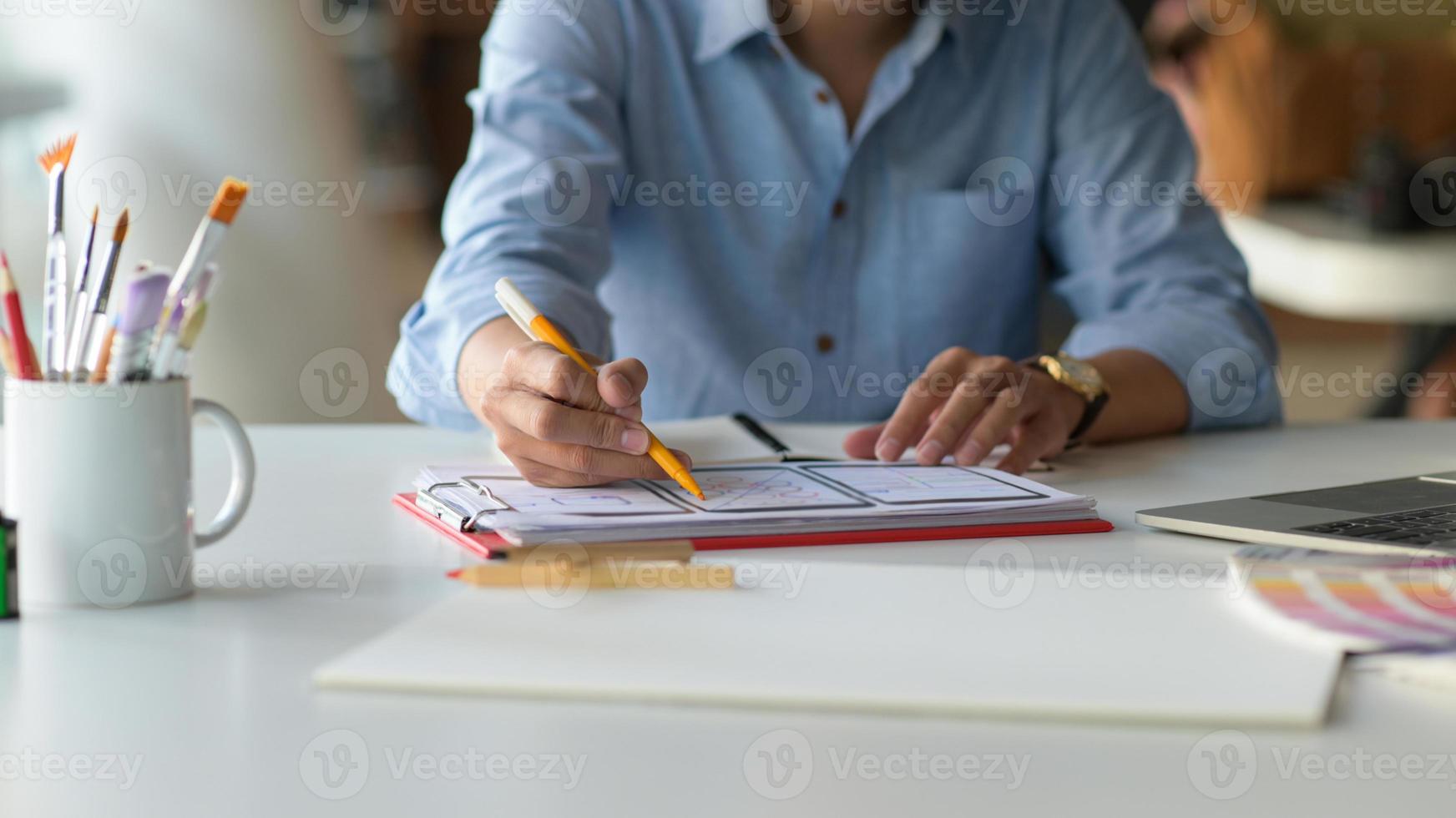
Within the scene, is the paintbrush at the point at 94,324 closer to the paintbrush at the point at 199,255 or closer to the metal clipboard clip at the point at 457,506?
the paintbrush at the point at 199,255

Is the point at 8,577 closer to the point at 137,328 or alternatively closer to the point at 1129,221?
the point at 137,328

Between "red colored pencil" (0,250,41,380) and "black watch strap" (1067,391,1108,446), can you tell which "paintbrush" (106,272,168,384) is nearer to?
"red colored pencil" (0,250,41,380)

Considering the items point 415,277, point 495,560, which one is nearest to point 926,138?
point 495,560

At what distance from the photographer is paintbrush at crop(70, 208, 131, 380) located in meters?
0.62

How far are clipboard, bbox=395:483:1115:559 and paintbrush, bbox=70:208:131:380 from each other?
8.1 inches

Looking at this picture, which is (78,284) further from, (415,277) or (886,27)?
(415,277)

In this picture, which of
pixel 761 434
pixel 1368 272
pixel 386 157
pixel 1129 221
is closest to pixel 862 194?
A: pixel 1129 221

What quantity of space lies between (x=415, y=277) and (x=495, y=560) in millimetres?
3259

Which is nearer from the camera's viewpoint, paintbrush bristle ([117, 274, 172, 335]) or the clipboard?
paintbrush bristle ([117, 274, 172, 335])

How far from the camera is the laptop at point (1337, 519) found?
712mm

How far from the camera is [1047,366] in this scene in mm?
1100

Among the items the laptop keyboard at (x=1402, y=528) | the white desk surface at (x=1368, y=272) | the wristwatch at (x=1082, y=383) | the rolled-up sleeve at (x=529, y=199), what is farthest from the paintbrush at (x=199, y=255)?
the white desk surface at (x=1368, y=272)

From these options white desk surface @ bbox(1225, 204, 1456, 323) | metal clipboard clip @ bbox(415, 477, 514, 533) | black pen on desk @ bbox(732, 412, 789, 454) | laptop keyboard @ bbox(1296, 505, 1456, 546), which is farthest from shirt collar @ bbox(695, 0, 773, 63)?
white desk surface @ bbox(1225, 204, 1456, 323)

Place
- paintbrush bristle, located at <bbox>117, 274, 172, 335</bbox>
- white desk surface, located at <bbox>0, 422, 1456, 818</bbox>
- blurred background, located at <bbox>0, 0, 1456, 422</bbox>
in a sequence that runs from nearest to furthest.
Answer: white desk surface, located at <bbox>0, 422, 1456, 818</bbox>, paintbrush bristle, located at <bbox>117, 274, 172, 335</bbox>, blurred background, located at <bbox>0, 0, 1456, 422</bbox>
